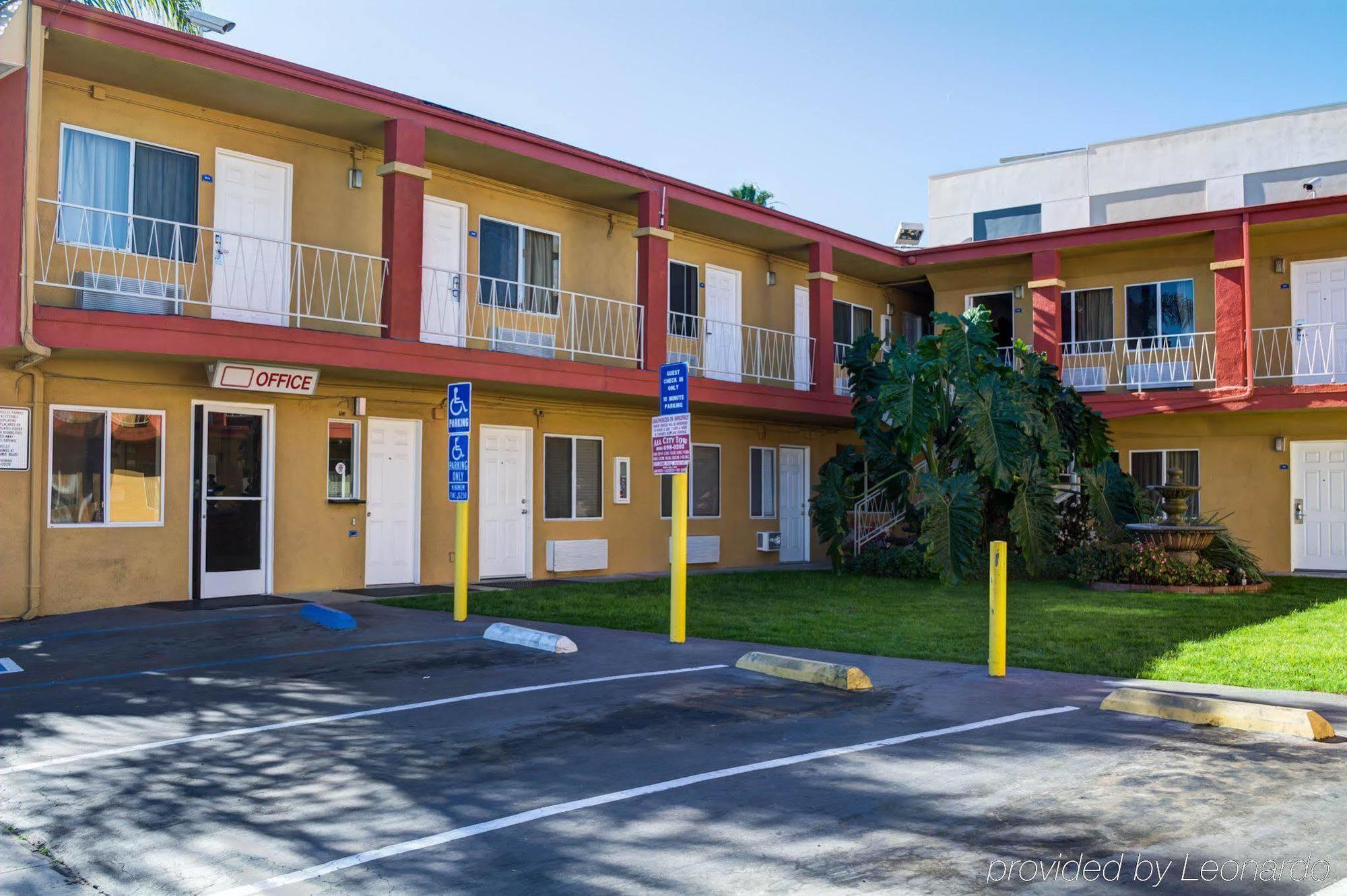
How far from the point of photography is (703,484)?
20.1 meters

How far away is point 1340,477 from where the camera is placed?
18.7 m

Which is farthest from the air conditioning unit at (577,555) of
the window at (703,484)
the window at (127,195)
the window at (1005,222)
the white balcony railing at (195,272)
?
the window at (1005,222)

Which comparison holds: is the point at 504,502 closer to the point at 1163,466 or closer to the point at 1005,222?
the point at 1163,466

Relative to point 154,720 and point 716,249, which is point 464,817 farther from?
point 716,249

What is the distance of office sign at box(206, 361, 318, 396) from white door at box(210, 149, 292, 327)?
0.79 metres

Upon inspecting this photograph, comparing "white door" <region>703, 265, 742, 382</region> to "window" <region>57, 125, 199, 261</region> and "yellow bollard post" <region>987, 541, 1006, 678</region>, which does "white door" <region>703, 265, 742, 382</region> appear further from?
"yellow bollard post" <region>987, 541, 1006, 678</region>

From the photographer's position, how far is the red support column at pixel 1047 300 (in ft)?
67.1

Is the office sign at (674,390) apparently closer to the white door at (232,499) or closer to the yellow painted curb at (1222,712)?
the yellow painted curb at (1222,712)

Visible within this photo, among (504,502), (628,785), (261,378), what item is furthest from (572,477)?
(628,785)

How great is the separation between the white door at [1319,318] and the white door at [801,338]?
332 inches

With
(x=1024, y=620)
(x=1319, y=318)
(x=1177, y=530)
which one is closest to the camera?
(x=1024, y=620)

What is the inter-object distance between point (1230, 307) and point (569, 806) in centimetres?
1750

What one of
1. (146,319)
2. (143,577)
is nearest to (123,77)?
(146,319)

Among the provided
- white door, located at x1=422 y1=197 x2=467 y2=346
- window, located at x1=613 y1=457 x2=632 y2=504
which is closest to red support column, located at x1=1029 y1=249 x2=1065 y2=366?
window, located at x1=613 y1=457 x2=632 y2=504
